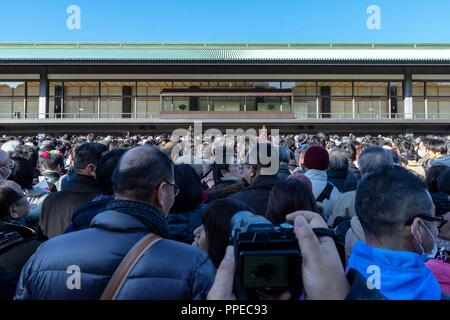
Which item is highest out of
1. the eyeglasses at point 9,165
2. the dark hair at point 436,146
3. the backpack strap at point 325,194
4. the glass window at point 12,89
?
the glass window at point 12,89

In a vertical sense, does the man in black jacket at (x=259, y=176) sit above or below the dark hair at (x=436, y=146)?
below

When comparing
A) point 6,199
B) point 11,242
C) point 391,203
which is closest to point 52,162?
point 6,199

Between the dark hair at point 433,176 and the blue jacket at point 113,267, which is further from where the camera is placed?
the dark hair at point 433,176

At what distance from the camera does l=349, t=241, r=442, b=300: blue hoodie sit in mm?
1622

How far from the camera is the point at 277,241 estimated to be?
1321mm

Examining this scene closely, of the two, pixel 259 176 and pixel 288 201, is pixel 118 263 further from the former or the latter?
pixel 259 176

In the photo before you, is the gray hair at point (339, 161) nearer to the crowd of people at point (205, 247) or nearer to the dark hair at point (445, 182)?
the dark hair at point (445, 182)

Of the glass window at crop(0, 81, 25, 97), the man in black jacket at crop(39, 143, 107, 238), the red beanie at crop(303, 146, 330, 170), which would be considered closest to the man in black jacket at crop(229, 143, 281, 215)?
the red beanie at crop(303, 146, 330, 170)

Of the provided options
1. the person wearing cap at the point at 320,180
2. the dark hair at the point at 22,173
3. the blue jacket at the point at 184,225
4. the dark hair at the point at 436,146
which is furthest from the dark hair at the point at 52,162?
the dark hair at the point at 436,146

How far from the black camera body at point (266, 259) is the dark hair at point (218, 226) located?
85cm

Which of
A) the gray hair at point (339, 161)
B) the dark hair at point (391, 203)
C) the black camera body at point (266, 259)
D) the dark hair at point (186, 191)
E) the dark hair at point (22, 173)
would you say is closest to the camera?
the black camera body at point (266, 259)

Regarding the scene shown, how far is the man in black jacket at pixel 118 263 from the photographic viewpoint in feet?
5.64
